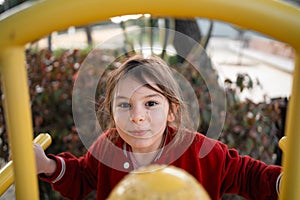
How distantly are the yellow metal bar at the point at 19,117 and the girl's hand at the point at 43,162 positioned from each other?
46 centimetres

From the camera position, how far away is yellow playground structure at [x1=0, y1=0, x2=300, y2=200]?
448 mm

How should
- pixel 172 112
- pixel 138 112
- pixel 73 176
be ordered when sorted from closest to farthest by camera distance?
pixel 138 112, pixel 172 112, pixel 73 176

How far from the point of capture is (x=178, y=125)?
1024mm

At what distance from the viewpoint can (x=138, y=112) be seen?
2.81 ft

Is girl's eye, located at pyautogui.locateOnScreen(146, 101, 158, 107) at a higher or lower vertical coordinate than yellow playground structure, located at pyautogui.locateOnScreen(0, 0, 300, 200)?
lower

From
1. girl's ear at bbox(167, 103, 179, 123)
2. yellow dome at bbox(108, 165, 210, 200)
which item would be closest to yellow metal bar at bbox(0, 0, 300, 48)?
yellow dome at bbox(108, 165, 210, 200)

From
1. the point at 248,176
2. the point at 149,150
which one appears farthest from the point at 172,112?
the point at 248,176

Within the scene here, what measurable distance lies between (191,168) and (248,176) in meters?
0.13

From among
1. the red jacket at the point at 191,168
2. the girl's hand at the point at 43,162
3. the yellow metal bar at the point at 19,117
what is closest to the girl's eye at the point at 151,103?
the red jacket at the point at 191,168

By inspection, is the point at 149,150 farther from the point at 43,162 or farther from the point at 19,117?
the point at 19,117

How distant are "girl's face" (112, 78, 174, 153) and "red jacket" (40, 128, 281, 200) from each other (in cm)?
11

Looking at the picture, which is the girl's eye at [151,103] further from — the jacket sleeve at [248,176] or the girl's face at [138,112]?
the jacket sleeve at [248,176]

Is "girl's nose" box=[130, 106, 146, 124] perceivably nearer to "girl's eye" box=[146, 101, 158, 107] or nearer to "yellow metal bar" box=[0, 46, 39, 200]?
"girl's eye" box=[146, 101, 158, 107]

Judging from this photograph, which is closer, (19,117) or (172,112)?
(19,117)
